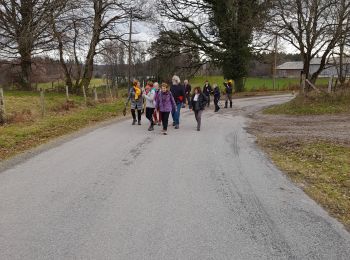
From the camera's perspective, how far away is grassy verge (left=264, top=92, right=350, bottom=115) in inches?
701

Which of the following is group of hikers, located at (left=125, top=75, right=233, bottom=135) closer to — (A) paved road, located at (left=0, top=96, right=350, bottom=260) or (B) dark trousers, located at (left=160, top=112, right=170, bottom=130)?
(B) dark trousers, located at (left=160, top=112, right=170, bottom=130)

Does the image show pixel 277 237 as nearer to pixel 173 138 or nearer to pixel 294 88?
pixel 173 138

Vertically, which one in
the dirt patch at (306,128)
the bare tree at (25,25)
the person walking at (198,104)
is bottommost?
the dirt patch at (306,128)

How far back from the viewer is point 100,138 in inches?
452

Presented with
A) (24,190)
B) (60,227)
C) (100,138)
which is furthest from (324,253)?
(100,138)

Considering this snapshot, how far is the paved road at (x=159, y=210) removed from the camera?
407 centimetres

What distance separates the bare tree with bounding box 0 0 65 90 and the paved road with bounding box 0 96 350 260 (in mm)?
20315

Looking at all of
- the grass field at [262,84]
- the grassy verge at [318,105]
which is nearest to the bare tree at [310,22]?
the grassy verge at [318,105]

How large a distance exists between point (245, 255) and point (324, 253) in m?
0.88

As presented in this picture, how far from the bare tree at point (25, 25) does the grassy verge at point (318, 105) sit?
57.4 feet

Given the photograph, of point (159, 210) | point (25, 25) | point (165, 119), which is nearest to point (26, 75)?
point (25, 25)

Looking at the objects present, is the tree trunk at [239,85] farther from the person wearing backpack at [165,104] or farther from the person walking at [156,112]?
the person wearing backpack at [165,104]

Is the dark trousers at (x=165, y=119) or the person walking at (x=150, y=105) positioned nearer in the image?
the dark trousers at (x=165, y=119)

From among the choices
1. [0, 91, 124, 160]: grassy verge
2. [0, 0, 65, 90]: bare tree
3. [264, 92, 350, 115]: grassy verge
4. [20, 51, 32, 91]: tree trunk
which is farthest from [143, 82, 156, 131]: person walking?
[20, 51, 32, 91]: tree trunk
